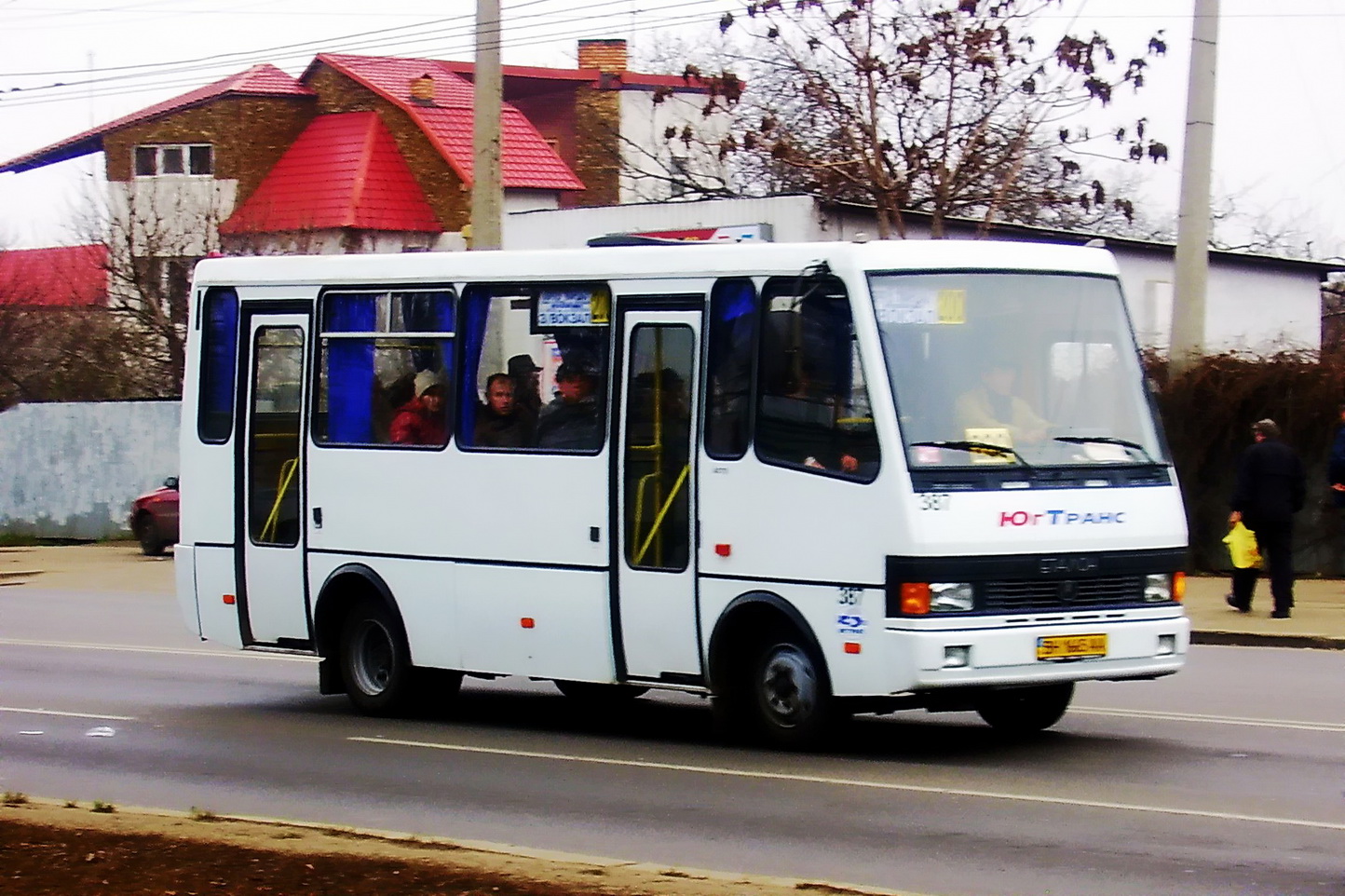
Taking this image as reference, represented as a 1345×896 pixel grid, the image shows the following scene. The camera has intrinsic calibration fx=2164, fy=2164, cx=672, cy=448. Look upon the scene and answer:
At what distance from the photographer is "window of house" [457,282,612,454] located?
40.8ft

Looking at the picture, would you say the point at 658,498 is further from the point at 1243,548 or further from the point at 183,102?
the point at 183,102

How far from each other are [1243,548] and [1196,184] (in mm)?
5374

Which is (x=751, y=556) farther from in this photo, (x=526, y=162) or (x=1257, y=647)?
(x=526, y=162)

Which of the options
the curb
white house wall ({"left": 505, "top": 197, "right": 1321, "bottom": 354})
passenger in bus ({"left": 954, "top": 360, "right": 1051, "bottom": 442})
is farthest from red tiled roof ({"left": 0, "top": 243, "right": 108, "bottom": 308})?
passenger in bus ({"left": 954, "top": 360, "right": 1051, "bottom": 442})

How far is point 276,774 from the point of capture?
1134cm

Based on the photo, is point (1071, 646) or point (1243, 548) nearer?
point (1071, 646)

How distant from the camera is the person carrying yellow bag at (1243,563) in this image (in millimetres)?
19156

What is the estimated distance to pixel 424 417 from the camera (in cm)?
1351

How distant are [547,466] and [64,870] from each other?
206 inches

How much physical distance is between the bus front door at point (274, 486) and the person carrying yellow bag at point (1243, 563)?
887 cm

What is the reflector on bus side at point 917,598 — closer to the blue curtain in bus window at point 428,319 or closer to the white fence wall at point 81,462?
the blue curtain in bus window at point 428,319

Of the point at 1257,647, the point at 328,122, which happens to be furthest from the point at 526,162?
the point at 1257,647

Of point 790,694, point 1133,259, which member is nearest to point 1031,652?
point 790,694

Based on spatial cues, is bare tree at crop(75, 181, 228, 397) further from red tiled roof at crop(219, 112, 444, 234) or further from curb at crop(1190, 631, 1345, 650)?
curb at crop(1190, 631, 1345, 650)
